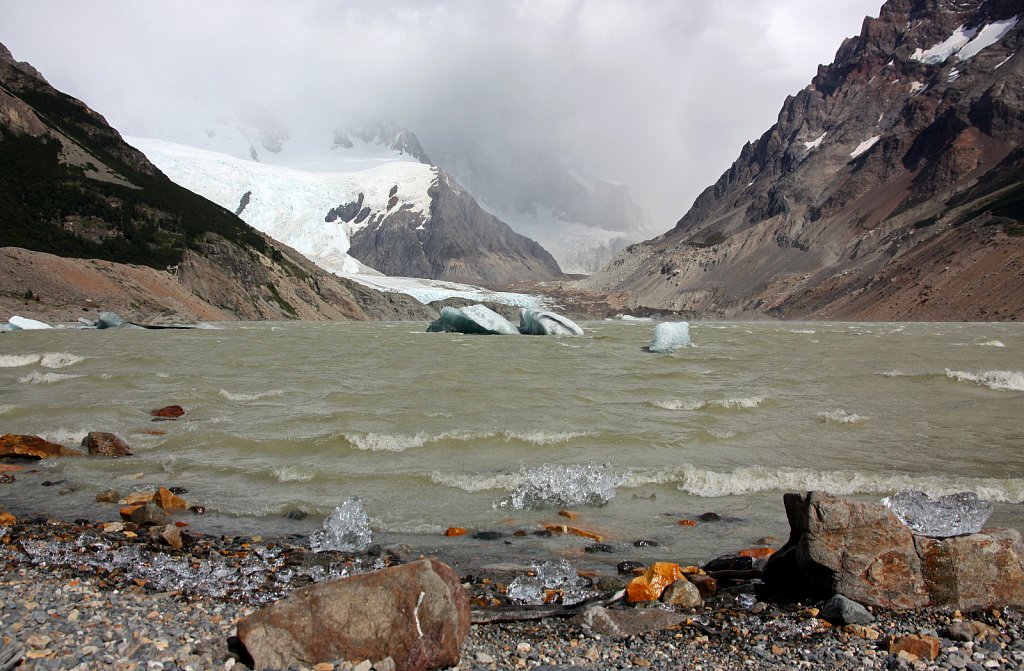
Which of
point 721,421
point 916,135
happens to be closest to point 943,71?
point 916,135

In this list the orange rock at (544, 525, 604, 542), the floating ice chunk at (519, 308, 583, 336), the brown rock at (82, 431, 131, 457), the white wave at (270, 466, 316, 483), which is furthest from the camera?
the floating ice chunk at (519, 308, 583, 336)

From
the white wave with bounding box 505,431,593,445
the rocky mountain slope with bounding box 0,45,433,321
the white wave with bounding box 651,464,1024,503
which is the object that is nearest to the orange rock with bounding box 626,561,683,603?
the white wave with bounding box 651,464,1024,503

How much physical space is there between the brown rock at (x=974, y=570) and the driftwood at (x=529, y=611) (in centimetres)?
205

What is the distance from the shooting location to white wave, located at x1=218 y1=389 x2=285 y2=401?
13973mm

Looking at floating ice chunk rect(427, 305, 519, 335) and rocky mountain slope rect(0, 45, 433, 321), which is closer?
floating ice chunk rect(427, 305, 519, 335)

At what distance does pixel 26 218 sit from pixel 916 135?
156 meters

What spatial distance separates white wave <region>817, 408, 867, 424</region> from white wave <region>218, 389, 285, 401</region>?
11.2m

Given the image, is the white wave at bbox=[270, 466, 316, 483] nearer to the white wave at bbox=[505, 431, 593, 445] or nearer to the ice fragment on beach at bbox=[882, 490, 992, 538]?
the white wave at bbox=[505, 431, 593, 445]

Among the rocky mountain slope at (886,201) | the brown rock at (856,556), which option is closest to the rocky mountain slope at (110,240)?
the brown rock at (856,556)

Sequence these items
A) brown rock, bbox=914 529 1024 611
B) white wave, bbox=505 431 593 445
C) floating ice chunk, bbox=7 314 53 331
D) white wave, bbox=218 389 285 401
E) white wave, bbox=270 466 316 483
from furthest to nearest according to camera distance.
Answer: floating ice chunk, bbox=7 314 53 331 < white wave, bbox=218 389 285 401 < white wave, bbox=505 431 593 445 < white wave, bbox=270 466 316 483 < brown rock, bbox=914 529 1024 611

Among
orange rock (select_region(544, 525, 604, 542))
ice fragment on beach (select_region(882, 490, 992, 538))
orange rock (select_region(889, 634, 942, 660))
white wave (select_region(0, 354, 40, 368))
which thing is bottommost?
white wave (select_region(0, 354, 40, 368))

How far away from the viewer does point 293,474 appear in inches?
330

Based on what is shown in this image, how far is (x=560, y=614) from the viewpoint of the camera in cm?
442

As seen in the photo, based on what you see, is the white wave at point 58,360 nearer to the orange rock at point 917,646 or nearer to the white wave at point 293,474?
the white wave at point 293,474
